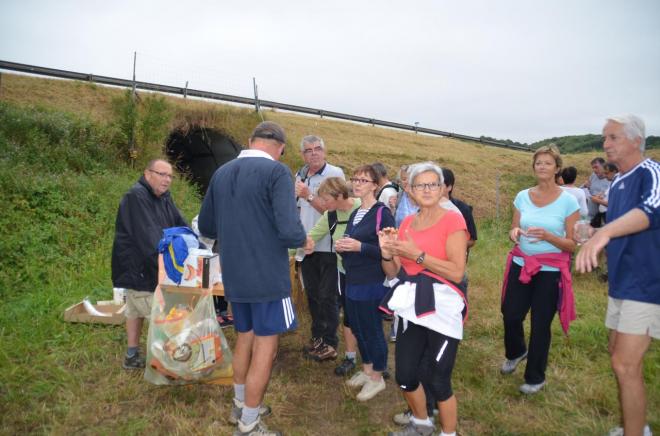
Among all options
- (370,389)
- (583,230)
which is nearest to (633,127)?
(583,230)

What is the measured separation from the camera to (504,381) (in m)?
4.05

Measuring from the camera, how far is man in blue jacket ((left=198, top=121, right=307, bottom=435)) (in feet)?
9.78

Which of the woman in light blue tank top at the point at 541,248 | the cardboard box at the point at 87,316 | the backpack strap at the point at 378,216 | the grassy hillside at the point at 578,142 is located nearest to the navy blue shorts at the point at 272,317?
the backpack strap at the point at 378,216

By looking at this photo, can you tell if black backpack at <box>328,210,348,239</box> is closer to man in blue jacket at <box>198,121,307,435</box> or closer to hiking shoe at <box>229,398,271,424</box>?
man in blue jacket at <box>198,121,307,435</box>

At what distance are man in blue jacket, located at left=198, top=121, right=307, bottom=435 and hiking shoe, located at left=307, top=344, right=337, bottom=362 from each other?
4.79 feet

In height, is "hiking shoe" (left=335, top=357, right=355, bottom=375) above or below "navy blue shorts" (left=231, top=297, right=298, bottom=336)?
below

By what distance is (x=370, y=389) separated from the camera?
3.82 m

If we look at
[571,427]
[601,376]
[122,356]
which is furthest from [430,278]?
[122,356]

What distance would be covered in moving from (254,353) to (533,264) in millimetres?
2390

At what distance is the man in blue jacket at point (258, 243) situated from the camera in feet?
9.78

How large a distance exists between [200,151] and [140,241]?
10651 mm

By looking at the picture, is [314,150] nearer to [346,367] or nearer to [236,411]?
[346,367]

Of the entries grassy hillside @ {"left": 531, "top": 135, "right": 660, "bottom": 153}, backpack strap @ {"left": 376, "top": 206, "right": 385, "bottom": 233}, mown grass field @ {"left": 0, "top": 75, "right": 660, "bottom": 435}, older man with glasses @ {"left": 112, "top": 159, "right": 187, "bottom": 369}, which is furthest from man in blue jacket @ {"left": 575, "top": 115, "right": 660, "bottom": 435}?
grassy hillside @ {"left": 531, "top": 135, "right": 660, "bottom": 153}

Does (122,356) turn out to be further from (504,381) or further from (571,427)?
(571,427)
